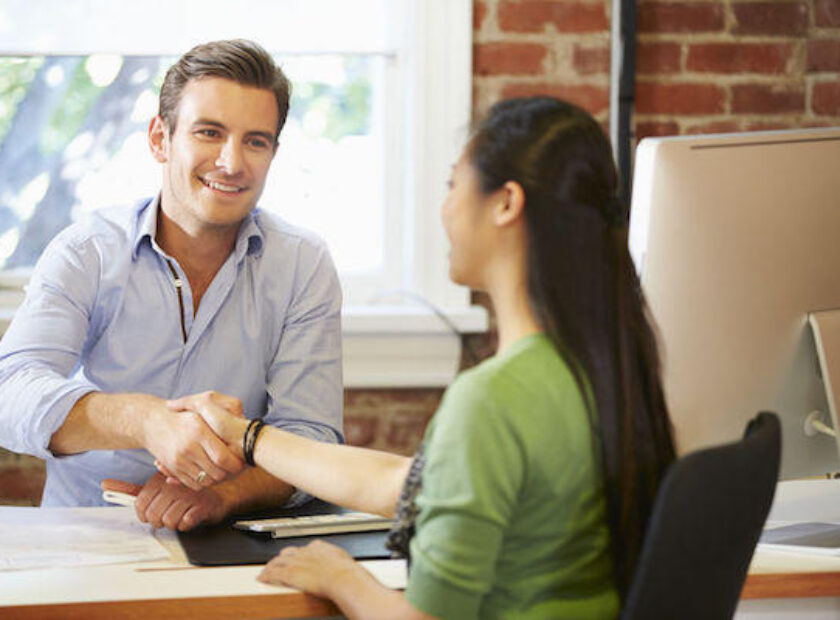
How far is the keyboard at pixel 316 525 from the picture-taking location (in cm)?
149

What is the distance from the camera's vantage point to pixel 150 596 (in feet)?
3.96

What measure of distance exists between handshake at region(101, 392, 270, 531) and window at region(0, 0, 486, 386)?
0.97 m

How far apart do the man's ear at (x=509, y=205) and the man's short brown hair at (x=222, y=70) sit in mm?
982

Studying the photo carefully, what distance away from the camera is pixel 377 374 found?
259 cm

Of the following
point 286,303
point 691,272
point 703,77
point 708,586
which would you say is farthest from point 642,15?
point 708,586

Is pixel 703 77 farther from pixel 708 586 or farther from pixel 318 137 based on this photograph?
pixel 708 586

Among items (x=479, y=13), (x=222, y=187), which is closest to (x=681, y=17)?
(x=479, y=13)

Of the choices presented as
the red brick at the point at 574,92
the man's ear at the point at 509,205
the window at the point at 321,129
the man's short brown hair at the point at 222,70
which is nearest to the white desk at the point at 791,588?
the man's ear at the point at 509,205

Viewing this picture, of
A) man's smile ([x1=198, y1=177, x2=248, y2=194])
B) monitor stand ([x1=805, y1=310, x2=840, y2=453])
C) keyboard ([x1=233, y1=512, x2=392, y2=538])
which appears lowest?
keyboard ([x1=233, y1=512, x2=392, y2=538])

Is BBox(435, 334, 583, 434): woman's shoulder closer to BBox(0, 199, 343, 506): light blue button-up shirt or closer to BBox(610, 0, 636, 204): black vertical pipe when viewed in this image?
BBox(0, 199, 343, 506): light blue button-up shirt

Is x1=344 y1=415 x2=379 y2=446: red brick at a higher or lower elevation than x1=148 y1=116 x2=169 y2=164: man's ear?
lower

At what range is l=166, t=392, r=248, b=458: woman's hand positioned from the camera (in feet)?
5.07

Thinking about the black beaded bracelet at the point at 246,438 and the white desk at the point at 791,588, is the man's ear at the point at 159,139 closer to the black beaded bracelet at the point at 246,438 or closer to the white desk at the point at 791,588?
the black beaded bracelet at the point at 246,438

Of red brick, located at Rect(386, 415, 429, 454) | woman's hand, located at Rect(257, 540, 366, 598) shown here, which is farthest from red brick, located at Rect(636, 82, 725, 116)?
woman's hand, located at Rect(257, 540, 366, 598)
